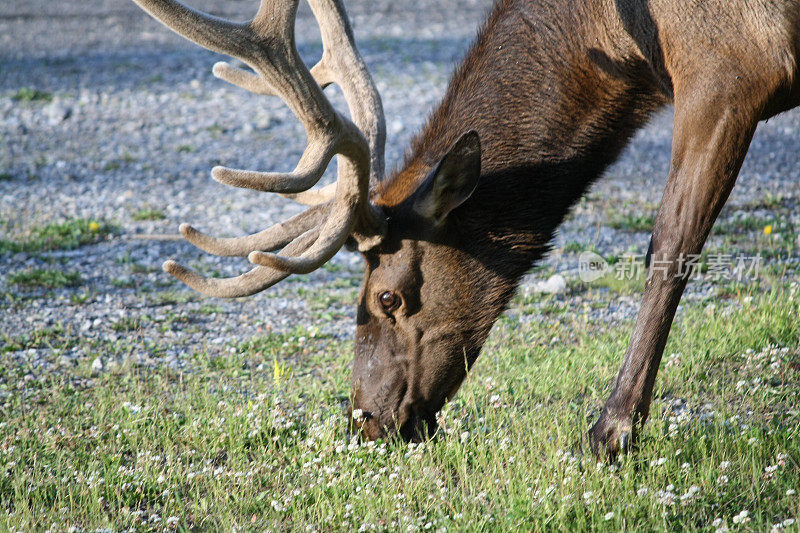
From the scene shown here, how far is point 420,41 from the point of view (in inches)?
618

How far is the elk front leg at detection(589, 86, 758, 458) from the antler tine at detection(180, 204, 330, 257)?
1.60 meters

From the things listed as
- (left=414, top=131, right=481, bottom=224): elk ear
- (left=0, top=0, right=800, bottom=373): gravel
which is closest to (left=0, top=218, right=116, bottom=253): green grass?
(left=0, top=0, right=800, bottom=373): gravel

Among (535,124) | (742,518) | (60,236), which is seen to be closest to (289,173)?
(535,124)

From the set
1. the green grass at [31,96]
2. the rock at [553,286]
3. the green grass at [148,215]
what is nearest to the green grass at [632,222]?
the rock at [553,286]

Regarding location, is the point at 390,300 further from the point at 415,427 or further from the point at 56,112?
the point at 56,112

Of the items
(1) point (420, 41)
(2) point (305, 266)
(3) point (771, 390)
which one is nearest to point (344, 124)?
(2) point (305, 266)

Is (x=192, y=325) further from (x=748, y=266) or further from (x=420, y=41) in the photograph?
(x=420, y=41)

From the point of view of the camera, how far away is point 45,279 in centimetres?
685

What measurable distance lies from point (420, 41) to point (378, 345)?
12097mm

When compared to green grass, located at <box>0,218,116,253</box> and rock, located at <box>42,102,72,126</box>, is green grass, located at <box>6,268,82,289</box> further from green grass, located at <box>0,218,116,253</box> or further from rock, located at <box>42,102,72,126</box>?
rock, located at <box>42,102,72,126</box>

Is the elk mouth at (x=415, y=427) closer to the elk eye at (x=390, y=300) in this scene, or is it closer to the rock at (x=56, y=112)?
the elk eye at (x=390, y=300)

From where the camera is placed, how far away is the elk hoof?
12.6ft

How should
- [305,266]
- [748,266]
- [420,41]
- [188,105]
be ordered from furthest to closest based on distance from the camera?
[420,41] → [188,105] → [748,266] → [305,266]

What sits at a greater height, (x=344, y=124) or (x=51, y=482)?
(x=344, y=124)
